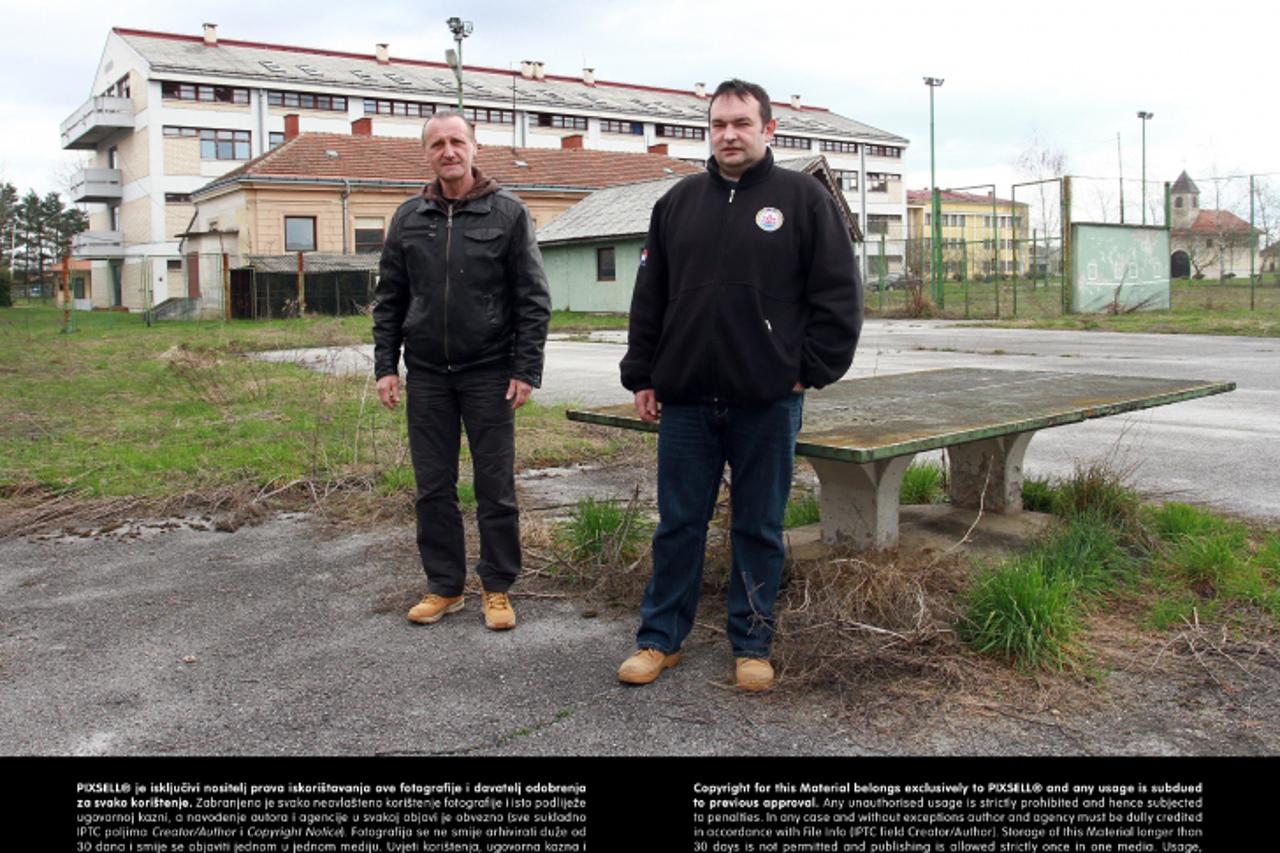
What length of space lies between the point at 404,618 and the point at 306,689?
0.85 meters

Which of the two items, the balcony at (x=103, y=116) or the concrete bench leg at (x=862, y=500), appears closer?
the concrete bench leg at (x=862, y=500)

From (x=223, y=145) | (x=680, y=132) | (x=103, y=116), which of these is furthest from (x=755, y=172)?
(x=680, y=132)

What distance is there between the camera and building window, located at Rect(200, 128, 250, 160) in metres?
56.1

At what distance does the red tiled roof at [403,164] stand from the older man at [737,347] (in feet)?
133

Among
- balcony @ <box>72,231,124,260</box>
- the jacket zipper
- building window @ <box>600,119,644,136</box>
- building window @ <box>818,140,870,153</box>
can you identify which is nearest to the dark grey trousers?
the jacket zipper

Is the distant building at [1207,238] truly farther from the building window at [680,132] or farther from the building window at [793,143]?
the building window at [793,143]

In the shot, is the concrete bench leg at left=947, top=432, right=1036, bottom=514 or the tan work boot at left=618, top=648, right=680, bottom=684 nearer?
the tan work boot at left=618, top=648, right=680, bottom=684

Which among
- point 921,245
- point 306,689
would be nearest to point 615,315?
point 921,245

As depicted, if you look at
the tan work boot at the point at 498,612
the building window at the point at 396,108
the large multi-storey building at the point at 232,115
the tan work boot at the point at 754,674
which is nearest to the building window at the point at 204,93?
the large multi-storey building at the point at 232,115

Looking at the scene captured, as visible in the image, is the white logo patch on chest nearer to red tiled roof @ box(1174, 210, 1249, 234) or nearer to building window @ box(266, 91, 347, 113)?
red tiled roof @ box(1174, 210, 1249, 234)

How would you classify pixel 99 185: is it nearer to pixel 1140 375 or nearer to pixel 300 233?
pixel 300 233

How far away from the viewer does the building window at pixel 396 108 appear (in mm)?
62562

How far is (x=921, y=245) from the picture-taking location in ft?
103

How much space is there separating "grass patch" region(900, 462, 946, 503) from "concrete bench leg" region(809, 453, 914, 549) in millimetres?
1200
